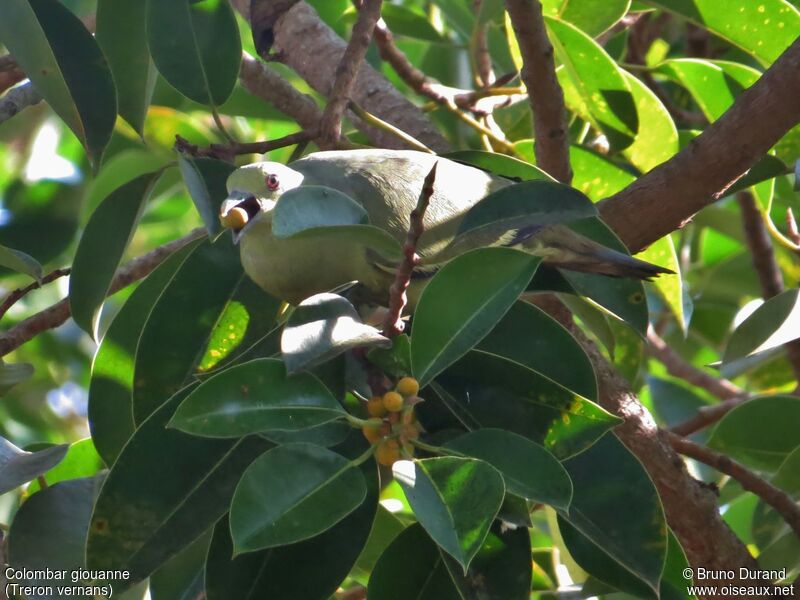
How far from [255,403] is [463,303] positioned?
0.26 metres

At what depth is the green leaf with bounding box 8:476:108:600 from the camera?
53.4 inches

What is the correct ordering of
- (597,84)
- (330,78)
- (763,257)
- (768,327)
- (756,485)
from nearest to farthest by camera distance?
(768,327), (756,485), (597,84), (330,78), (763,257)

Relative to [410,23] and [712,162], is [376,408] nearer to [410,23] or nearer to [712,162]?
[712,162]

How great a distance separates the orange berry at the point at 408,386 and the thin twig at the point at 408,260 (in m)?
0.08

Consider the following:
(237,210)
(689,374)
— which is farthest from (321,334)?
(689,374)

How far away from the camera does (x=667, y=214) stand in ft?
4.87

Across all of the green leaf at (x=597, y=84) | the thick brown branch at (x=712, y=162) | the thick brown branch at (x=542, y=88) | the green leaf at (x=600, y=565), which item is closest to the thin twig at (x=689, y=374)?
the green leaf at (x=597, y=84)

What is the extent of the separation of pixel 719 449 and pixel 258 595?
1041 mm

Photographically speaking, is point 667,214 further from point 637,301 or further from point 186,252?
point 186,252

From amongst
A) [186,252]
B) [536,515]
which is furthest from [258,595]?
[536,515]

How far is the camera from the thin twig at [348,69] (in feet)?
5.16

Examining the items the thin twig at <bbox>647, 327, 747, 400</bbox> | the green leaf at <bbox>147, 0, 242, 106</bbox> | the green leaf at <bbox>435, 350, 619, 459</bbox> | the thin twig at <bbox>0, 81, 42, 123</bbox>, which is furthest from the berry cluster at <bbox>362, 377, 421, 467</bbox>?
the thin twig at <bbox>647, 327, 747, 400</bbox>

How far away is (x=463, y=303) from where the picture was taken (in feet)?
3.68

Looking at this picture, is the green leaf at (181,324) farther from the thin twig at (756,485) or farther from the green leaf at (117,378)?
the thin twig at (756,485)
